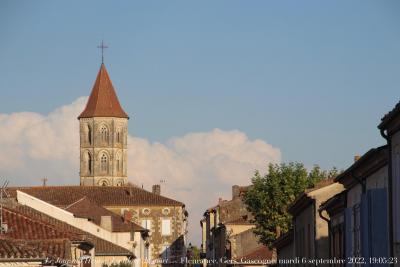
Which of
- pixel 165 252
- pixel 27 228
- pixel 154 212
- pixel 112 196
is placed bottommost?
pixel 27 228

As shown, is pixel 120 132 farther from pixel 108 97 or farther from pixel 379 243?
pixel 379 243

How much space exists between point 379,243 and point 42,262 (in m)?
8.34

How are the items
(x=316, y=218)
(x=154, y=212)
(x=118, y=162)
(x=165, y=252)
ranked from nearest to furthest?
1. (x=316, y=218)
2. (x=165, y=252)
3. (x=154, y=212)
4. (x=118, y=162)

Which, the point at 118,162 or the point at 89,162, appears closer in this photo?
the point at 118,162

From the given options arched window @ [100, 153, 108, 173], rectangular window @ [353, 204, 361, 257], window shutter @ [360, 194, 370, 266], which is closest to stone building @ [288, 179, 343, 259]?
rectangular window @ [353, 204, 361, 257]

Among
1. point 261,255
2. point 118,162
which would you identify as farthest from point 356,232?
point 118,162

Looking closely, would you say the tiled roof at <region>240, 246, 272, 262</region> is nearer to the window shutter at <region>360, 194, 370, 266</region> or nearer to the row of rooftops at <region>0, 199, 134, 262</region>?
the row of rooftops at <region>0, 199, 134, 262</region>

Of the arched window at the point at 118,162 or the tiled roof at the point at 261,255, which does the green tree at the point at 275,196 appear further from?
the arched window at the point at 118,162

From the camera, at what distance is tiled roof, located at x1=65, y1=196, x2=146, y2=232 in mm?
87125

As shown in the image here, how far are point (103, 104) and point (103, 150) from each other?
23.8ft

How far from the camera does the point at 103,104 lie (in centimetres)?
19375

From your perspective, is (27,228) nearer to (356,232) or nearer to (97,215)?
(356,232)

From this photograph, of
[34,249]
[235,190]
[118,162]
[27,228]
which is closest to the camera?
[34,249]

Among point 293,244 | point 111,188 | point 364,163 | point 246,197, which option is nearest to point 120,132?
point 111,188
